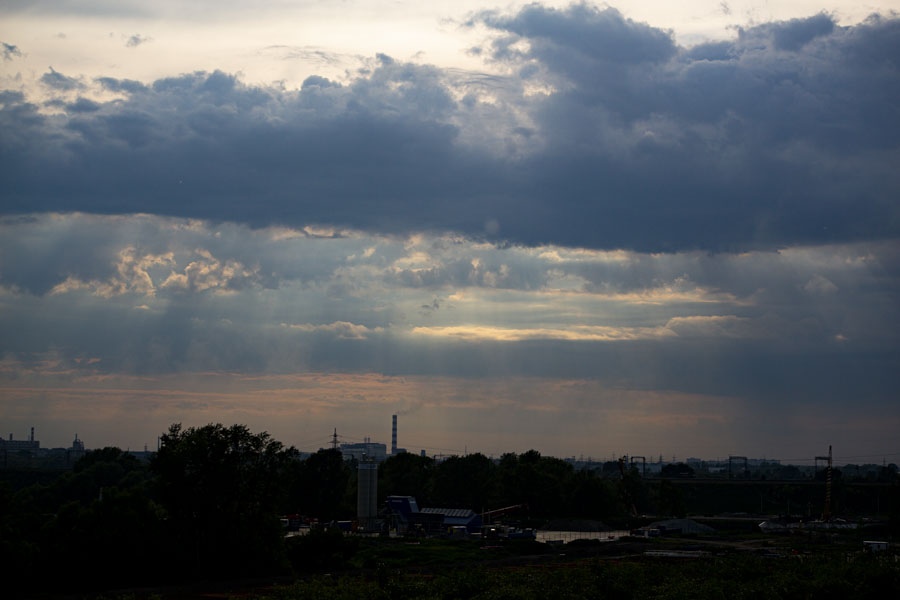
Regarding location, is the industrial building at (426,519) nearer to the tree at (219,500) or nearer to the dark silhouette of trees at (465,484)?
the dark silhouette of trees at (465,484)

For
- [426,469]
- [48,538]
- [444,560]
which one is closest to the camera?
[48,538]


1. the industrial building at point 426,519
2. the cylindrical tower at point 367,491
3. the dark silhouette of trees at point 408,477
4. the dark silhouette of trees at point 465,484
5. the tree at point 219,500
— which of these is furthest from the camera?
the dark silhouette of trees at point 408,477

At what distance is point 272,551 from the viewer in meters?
73.6

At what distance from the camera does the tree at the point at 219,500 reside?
71.9 m

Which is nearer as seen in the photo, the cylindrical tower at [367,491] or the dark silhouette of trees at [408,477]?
the cylindrical tower at [367,491]

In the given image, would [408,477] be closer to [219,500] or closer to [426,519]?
[426,519]

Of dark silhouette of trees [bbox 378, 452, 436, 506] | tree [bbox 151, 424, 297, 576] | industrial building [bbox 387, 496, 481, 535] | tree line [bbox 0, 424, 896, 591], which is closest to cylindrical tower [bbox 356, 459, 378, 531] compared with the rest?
industrial building [bbox 387, 496, 481, 535]

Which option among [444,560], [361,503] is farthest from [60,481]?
[444,560]

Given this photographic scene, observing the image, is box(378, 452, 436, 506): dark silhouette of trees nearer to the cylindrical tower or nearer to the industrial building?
the cylindrical tower

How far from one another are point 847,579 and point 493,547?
4799 cm

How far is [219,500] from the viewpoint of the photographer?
73.8m

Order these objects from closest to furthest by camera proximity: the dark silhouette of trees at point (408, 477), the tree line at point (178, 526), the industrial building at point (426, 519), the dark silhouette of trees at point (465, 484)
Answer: the tree line at point (178, 526) → the industrial building at point (426, 519) → the dark silhouette of trees at point (465, 484) → the dark silhouette of trees at point (408, 477)

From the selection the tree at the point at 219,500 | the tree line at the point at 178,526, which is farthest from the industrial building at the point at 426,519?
the tree at the point at 219,500

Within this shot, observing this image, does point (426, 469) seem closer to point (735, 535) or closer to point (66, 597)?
point (735, 535)
